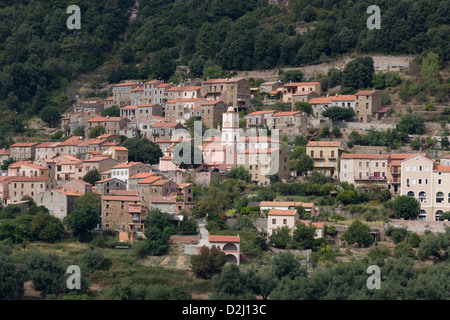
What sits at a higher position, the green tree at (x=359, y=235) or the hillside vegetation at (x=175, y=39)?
the hillside vegetation at (x=175, y=39)

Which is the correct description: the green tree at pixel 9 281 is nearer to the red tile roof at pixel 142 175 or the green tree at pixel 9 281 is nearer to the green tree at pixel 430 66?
the red tile roof at pixel 142 175

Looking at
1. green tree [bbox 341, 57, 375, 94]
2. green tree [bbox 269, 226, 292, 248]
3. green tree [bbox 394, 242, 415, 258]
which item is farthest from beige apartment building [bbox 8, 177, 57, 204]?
green tree [bbox 341, 57, 375, 94]

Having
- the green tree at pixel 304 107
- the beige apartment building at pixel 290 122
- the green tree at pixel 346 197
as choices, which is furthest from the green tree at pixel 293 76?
the green tree at pixel 346 197

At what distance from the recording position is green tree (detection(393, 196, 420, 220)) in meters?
56.9

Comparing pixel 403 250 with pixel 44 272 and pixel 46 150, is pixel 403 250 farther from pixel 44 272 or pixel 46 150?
pixel 46 150

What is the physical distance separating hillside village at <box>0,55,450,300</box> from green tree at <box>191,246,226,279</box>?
1.47 meters

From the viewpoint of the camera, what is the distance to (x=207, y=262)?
A: 52500 millimetres

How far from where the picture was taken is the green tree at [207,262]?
172 ft

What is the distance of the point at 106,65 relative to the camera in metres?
95.1

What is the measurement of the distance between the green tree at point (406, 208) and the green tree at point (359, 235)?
2.91 metres

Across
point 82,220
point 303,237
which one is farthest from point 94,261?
point 303,237

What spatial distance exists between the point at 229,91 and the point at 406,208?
80.9 feet

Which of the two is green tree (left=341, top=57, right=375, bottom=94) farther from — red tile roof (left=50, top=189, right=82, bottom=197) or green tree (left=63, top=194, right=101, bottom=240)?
green tree (left=63, top=194, right=101, bottom=240)

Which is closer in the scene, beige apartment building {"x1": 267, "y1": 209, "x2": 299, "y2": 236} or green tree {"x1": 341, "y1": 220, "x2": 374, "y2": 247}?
green tree {"x1": 341, "y1": 220, "x2": 374, "y2": 247}
